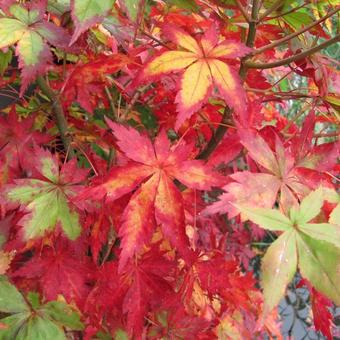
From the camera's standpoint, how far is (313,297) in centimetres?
69

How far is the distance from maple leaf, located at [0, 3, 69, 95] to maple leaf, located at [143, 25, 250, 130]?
138 millimetres

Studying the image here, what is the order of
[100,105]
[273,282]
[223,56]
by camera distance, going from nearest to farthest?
1. [273,282]
2. [223,56]
3. [100,105]

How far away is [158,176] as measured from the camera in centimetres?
62

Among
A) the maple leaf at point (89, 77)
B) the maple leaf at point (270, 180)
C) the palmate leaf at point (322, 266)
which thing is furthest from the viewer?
the maple leaf at point (89, 77)

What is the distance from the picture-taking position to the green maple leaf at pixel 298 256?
19.1 inches

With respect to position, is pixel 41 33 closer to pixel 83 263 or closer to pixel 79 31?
pixel 79 31

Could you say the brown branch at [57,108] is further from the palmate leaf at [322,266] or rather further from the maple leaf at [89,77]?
the palmate leaf at [322,266]

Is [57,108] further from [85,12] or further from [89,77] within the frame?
[85,12]

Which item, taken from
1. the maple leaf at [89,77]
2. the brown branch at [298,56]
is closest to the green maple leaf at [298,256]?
the brown branch at [298,56]

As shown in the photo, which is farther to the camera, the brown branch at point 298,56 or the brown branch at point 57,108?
the brown branch at point 57,108

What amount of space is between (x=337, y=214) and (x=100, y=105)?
77 cm

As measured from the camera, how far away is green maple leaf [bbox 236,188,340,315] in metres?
0.49

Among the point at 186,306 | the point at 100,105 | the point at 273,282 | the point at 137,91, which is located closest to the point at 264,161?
the point at 273,282

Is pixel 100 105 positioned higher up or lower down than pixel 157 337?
higher up
